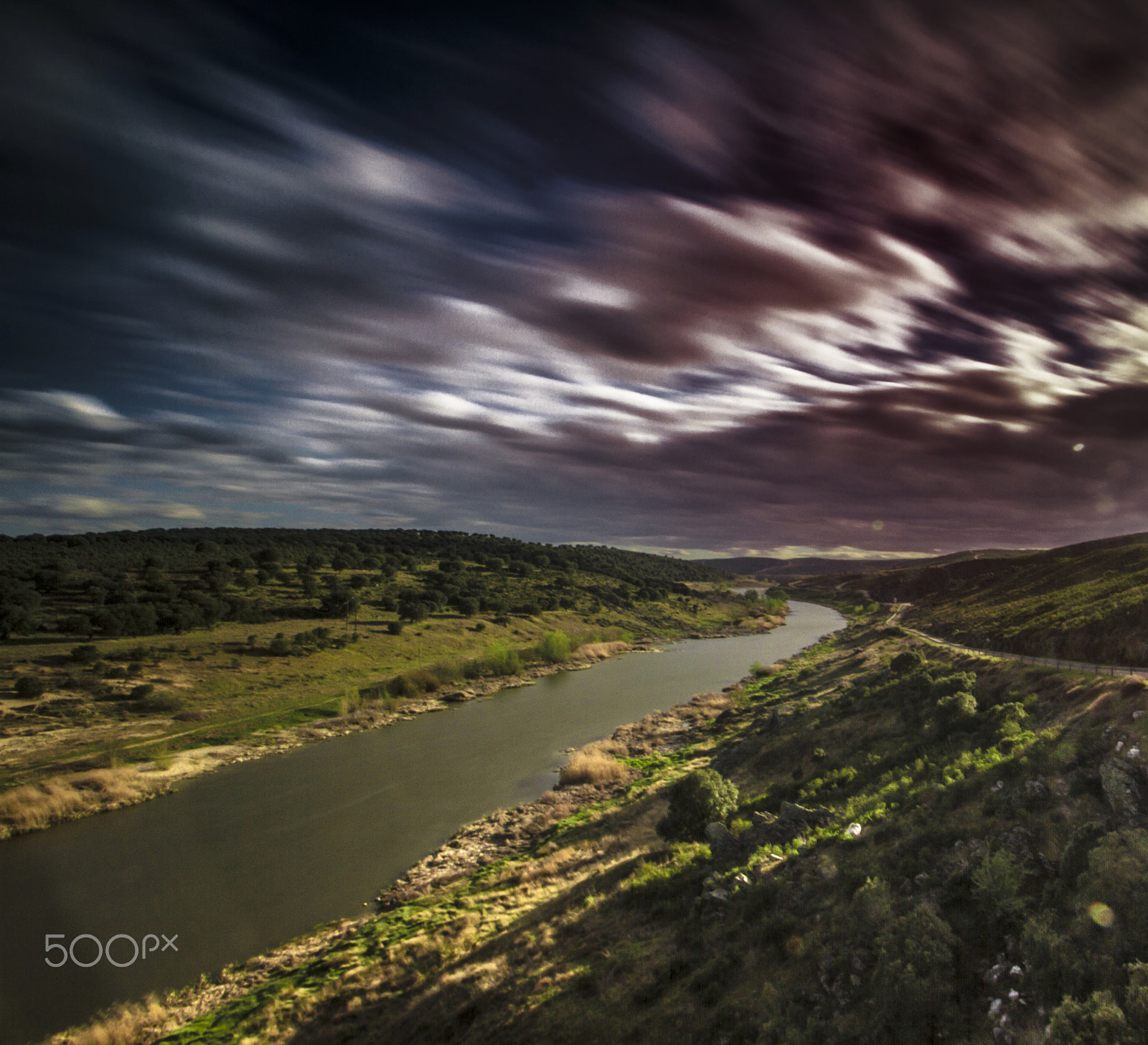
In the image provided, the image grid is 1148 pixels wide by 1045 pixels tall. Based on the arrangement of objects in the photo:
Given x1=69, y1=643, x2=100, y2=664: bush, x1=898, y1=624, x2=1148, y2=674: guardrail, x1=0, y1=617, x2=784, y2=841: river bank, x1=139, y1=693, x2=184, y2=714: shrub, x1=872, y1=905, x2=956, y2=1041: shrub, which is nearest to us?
x1=872, y1=905, x2=956, y2=1041: shrub

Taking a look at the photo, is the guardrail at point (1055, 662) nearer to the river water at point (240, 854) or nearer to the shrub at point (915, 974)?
the shrub at point (915, 974)

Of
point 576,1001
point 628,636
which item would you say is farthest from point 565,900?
point 628,636

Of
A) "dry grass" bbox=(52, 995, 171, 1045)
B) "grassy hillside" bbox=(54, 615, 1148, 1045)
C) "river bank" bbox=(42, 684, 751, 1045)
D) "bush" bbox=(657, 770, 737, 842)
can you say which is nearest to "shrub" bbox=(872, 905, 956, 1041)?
"grassy hillside" bbox=(54, 615, 1148, 1045)

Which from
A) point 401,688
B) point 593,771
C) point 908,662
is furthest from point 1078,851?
point 401,688

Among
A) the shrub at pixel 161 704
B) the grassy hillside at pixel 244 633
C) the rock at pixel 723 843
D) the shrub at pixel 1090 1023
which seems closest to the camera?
the shrub at pixel 1090 1023

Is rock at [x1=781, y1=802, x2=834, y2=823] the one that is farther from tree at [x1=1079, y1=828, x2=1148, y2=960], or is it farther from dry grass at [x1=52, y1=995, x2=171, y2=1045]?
dry grass at [x1=52, y1=995, x2=171, y2=1045]

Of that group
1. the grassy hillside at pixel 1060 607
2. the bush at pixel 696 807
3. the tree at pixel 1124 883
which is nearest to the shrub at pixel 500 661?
the grassy hillside at pixel 1060 607

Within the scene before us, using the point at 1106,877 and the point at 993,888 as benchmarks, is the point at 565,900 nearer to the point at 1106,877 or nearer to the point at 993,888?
the point at 993,888
